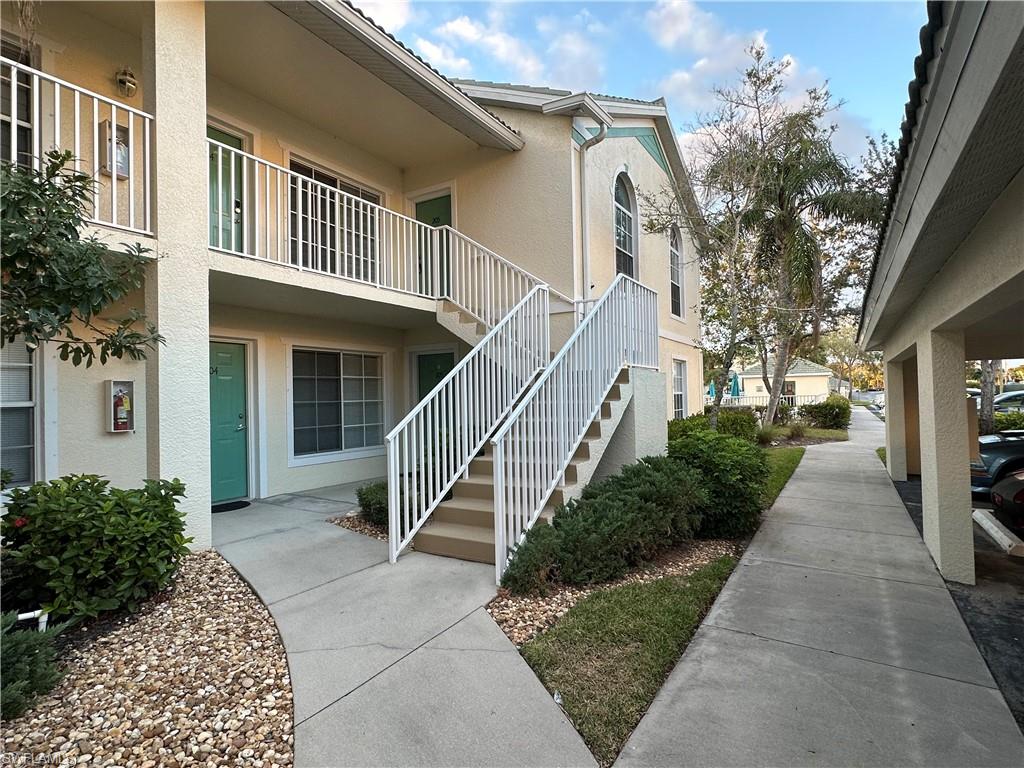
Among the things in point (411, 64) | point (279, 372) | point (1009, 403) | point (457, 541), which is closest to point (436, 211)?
point (411, 64)

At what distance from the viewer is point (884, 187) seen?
1419cm

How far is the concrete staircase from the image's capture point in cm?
475

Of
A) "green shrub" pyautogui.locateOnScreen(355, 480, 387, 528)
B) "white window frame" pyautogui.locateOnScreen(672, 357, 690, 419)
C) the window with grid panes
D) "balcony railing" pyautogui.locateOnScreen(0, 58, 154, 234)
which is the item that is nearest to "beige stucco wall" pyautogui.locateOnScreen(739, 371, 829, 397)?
"white window frame" pyautogui.locateOnScreen(672, 357, 690, 419)

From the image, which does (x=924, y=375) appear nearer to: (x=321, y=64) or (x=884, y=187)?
(x=321, y=64)

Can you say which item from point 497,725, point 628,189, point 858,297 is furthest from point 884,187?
point 497,725

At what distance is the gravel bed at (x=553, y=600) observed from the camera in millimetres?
3490

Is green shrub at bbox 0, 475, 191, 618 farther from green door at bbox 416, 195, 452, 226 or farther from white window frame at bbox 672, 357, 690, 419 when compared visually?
white window frame at bbox 672, 357, 690, 419

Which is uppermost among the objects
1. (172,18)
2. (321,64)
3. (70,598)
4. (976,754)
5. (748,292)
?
(321,64)

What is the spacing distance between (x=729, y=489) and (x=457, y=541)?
3.12 m

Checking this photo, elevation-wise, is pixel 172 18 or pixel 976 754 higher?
pixel 172 18

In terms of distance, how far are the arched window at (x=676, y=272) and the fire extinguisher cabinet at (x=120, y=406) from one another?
11041 mm

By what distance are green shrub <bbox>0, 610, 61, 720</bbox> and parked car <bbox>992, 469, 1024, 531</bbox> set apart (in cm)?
783

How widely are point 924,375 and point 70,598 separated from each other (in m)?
7.23

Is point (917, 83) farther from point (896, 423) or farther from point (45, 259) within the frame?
point (896, 423)
